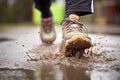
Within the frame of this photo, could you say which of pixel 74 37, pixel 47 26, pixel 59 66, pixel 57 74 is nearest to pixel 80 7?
pixel 74 37

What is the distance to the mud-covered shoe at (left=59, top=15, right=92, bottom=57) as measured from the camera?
264cm

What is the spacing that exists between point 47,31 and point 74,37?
5.34ft

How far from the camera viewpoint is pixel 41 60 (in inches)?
113

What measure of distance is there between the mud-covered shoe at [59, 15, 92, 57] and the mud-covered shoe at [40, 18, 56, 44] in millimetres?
1273

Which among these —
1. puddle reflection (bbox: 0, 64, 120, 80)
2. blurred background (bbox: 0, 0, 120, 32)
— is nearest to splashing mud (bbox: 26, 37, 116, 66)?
puddle reflection (bbox: 0, 64, 120, 80)

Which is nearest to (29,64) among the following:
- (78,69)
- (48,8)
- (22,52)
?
(78,69)

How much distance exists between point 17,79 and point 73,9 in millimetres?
894

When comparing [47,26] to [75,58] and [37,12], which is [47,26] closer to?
[75,58]

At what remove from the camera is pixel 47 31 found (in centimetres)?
425

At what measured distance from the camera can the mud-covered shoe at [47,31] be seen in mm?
4207

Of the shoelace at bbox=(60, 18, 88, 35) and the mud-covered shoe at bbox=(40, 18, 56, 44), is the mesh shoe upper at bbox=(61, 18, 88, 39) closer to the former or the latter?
the shoelace at bbox=(60, 18, 88, 35)

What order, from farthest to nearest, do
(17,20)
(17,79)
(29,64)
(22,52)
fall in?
(17,20) < (22,52) < (29,64) < (17,79)

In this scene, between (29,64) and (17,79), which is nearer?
(17,79)

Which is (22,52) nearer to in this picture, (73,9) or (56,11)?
(73,9)
